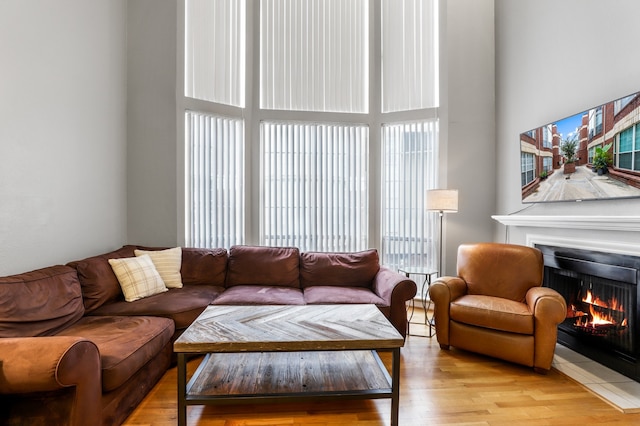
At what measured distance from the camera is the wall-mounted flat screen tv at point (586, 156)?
2240 millimetres

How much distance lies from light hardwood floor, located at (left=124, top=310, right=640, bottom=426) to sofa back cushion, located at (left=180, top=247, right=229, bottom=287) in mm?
1002

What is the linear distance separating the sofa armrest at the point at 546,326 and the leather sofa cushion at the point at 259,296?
6.11ft

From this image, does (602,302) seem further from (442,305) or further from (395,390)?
(395,390)

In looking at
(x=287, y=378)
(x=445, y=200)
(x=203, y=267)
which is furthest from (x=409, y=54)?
(x=287, y=378)

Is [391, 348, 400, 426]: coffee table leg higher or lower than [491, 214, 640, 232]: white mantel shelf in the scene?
lower

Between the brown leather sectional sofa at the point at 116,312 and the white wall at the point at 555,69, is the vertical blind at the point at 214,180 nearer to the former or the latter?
the brown leather sectional sofa at the point at 116,312

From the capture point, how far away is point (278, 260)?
3.37 metres

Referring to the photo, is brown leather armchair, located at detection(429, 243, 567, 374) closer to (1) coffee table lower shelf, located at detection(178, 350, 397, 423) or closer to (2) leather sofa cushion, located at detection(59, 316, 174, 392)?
(1) coffee table lower shelf, located at detection(178, 350, 397, 423)

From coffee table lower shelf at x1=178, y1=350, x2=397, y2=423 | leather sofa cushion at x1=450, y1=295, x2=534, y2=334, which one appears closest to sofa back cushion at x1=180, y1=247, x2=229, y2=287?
coffee table lower shelf at x1=178, y1=350, x2=397, y2=423

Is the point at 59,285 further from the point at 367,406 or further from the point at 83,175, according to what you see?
the point at 367,406

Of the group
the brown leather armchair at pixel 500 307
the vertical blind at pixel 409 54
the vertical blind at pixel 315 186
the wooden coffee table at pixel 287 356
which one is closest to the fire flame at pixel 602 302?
the brown leather armchair at pixel 500 307

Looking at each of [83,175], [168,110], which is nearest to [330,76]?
[168,110]

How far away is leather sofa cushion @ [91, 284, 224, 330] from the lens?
245 cm

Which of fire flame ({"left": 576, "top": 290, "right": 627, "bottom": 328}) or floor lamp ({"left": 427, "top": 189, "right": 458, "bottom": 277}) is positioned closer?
fire flame ({"left": 576, "top": 290, "right": 627, "bottom": 328})
